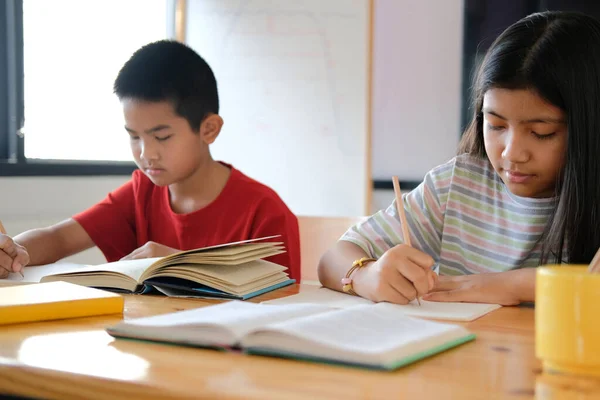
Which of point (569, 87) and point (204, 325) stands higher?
point (569, 87)

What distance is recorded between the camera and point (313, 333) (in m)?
0.70

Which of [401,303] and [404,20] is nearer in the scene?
[401,303]

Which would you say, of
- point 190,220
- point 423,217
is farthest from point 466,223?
point 190,220

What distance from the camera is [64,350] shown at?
0.73 m

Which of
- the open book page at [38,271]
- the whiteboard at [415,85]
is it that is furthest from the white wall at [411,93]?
the open book page at [38,271]

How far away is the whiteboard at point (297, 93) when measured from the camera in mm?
3268

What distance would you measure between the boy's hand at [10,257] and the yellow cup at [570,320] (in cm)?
98

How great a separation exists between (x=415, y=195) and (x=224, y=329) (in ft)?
2.79

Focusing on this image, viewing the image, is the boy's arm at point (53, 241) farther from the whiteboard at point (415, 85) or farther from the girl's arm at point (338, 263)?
the whiteboard at point (415, 85)

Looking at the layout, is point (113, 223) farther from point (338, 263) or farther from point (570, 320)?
point (570, 320)

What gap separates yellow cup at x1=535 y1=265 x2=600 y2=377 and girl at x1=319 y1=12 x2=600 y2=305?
1.37 feet

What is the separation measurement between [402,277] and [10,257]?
71 centimetres

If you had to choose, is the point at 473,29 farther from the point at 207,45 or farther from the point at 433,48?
the point at 207,45

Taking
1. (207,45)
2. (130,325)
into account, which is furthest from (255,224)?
(207,45)
